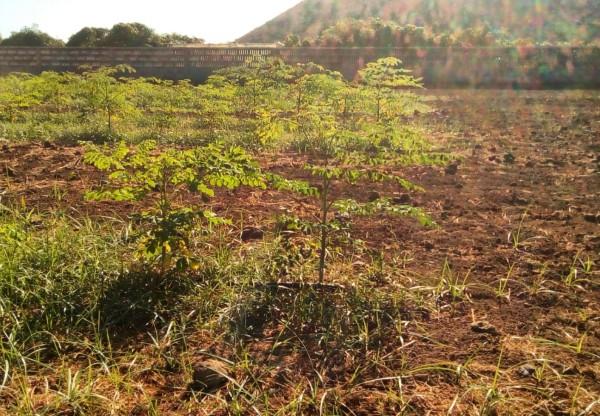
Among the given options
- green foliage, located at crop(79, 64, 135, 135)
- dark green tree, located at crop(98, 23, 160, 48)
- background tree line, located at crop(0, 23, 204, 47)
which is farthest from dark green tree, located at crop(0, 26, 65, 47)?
green foliage, located at crop(79, 64, 135, 135)

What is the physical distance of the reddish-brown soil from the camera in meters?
2.09

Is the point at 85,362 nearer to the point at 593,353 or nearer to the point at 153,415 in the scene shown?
the point at 153,415

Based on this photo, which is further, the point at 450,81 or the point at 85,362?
the point at 450,81

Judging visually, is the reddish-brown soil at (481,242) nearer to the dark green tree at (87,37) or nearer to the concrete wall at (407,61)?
the concrete wall at (407,61)

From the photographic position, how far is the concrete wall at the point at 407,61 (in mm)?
18047

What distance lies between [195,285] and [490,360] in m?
1.43

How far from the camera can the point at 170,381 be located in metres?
2.04

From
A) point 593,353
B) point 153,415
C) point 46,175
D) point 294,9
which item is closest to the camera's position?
point 153,415

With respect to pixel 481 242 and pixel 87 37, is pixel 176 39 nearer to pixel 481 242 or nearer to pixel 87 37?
pixel 87 37

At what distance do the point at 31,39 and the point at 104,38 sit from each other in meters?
4.95

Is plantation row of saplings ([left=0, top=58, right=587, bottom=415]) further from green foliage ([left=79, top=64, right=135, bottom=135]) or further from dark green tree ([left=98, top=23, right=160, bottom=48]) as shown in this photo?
dark green tree ([left=98, top=23, right=160, bottom=48])

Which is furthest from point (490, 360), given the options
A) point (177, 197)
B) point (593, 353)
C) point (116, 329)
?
point (177, 197)

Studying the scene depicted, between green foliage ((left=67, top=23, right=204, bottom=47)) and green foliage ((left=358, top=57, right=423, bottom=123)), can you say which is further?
green foliage ((left=67, top=23, right=204, bottom=47))

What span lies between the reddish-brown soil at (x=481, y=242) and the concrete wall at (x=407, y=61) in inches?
425
